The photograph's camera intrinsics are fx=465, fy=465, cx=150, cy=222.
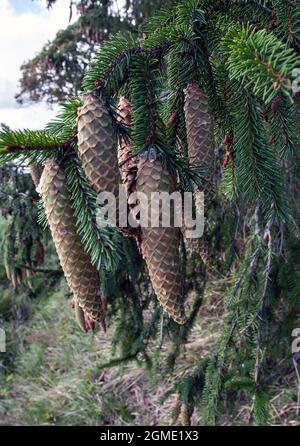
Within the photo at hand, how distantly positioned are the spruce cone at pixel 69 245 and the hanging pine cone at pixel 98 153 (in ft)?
0.17

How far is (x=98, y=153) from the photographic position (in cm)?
65

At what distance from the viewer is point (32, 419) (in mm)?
4305

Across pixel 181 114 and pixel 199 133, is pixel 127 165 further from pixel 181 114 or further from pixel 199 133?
pixel 181 114

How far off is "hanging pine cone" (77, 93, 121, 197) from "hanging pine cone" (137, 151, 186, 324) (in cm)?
5

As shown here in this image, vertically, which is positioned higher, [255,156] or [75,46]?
[75,46]

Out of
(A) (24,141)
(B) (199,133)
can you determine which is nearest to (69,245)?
(A) (24,141)

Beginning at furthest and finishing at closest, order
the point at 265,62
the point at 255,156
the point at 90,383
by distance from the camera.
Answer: the point at 90,383, the point at 255,156, the point at 265,62

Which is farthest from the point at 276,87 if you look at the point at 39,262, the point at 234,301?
the point at 39,262

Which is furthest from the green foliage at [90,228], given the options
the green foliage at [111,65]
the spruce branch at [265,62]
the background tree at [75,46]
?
the background tree at [75,46]

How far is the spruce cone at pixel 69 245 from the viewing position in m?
0.67

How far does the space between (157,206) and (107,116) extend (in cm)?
15

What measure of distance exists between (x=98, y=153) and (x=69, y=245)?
14 cm

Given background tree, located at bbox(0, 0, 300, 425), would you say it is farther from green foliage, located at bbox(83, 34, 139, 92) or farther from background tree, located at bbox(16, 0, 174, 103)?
background tree, located at bbox(16, 0, 174, 103)

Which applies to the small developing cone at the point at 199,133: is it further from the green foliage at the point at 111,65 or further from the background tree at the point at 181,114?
the green foliage at the point at 111,65
